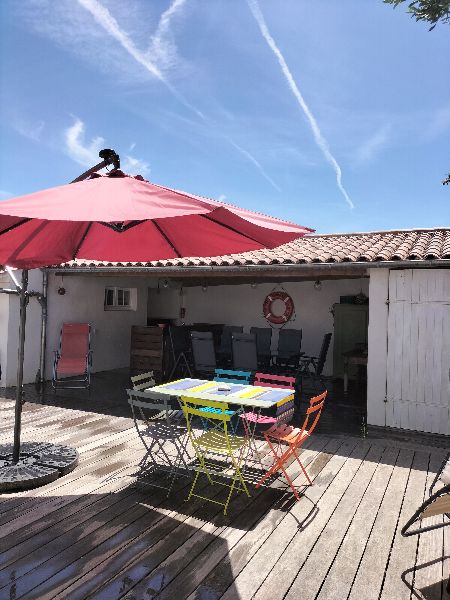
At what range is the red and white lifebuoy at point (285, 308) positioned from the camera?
11.7 meters

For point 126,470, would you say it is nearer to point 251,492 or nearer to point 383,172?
point 251,492

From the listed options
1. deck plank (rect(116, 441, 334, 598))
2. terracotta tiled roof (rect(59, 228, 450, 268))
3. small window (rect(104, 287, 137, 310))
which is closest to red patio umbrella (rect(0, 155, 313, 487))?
deck plank (rect(116, 441, 334, 598))

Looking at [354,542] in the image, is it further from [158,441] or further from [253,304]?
[253,304]

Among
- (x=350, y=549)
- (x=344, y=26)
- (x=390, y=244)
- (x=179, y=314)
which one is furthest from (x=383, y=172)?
(x=350, y=549)

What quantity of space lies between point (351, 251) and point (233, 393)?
13.2 ft

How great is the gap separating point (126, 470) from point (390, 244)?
5990 mm

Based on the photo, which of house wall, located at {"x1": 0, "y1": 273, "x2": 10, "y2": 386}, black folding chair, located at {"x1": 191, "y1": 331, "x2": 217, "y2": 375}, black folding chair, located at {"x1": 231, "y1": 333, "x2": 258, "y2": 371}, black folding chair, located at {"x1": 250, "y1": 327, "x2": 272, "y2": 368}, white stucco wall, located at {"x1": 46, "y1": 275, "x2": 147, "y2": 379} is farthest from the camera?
white stucco wall, located at {"x1": 46, "y1": 275, "x2": 147, "y2": 379}

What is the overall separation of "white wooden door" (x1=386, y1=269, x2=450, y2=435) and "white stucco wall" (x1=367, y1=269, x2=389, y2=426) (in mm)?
72

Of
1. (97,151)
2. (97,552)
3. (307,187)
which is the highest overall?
(307,187)

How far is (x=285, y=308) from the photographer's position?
38.5 ft

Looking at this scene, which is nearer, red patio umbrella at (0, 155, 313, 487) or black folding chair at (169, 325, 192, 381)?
red patio umbrella at (0, 155, 313, 487)

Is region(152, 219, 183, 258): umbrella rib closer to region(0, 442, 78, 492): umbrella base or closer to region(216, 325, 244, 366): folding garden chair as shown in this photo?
region(0, 442, 78, 492): umbrella base

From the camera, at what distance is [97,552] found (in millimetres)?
3006

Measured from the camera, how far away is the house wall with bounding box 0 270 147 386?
28.8 feet
